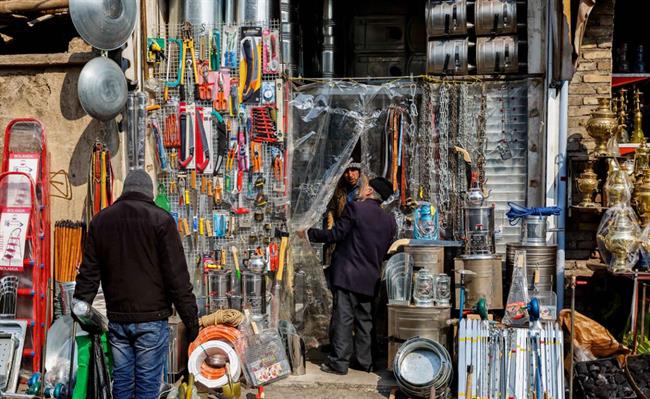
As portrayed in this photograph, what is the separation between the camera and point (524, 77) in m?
7.95

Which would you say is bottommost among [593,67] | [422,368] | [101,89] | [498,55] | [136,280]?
[422,368]

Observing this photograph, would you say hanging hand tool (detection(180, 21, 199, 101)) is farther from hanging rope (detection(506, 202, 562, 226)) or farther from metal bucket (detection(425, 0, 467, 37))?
hanging rope (detection(506, 202, 562, 226))

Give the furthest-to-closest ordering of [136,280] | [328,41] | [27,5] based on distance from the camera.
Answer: [328,41] < [27,5] < [136,280]

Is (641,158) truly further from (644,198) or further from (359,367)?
(359,367)

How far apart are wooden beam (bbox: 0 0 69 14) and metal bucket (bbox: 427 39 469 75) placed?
3698mm

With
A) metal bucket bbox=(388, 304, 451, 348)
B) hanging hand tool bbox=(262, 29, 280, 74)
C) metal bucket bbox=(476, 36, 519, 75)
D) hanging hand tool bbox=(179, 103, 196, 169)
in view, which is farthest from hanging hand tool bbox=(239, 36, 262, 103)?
metal bucket bbox=(388, 304, 451, 348)

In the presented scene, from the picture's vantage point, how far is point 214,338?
23.4 feet

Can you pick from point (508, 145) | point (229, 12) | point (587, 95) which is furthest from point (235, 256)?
point (587, 95)

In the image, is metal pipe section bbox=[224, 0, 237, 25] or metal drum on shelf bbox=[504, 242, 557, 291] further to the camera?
metal pipe section bbox=[224, 0, 237, 25]

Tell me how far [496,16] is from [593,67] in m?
1.10

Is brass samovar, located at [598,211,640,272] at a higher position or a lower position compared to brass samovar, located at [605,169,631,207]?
lower

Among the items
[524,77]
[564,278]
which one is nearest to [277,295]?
[564,278]

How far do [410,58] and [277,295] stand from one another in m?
3.48

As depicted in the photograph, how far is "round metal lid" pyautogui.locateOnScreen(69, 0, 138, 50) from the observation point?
6961 mm
